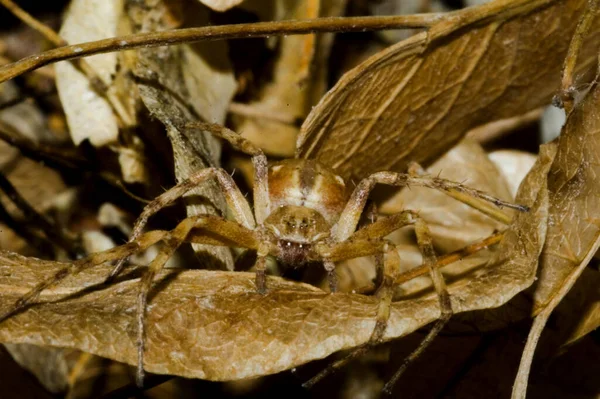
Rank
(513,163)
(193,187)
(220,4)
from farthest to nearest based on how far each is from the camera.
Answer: (513,163) → (220,4) → (193,187)

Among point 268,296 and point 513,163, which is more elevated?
point 513,163

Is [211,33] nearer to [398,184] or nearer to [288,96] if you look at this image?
Result: [398,184]

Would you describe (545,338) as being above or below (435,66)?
below

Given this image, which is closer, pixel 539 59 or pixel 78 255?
pixel 539 59

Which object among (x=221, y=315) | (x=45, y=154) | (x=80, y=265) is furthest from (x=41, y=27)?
(x=221, y=315)

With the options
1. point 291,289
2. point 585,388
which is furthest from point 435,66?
point 585,388

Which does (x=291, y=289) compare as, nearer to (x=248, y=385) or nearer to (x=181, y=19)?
(x=248, y=385)

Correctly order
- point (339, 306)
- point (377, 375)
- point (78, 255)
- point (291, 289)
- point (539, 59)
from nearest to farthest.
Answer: point (339, 306)
point (291, 289)
point (377, 375)
point (539, 59)
point (78, 255)
